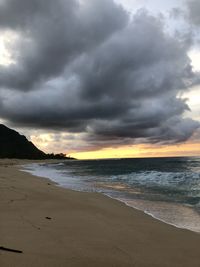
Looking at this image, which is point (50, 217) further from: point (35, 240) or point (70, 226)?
point (35, 240)

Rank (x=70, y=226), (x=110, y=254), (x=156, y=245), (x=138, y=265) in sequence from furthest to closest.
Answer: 1. (x=70, y=226)
2. (x=156, y=245)
3. (x=110, y=254)
4. (x=138, y=265)


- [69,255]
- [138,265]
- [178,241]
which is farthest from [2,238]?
[178,241]

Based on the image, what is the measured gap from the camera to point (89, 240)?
6504mm

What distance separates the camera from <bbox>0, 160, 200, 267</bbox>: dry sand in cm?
525

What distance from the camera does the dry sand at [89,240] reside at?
525 cm

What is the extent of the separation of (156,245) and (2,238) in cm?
275

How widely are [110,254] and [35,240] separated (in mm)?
1319

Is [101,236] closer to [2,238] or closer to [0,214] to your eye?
[2,238]

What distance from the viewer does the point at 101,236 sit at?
6.93 metres

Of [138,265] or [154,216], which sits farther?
[154,216]

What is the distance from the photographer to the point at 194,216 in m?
10.9

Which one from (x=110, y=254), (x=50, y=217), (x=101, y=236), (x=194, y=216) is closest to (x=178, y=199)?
(x=194, y=216)

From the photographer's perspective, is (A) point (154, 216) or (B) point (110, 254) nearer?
(B) point (110, 254)

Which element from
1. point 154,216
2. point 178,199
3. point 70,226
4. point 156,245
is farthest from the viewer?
point 178,199
